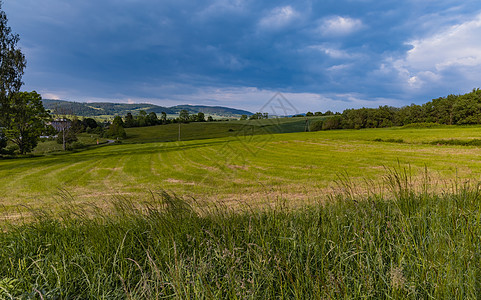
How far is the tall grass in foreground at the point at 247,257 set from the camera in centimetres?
209

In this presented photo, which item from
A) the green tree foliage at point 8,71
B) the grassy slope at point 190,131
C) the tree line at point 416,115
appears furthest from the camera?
the grassy slope at point 190,131

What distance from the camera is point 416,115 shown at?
71.5m

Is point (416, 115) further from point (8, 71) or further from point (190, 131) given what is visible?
point (8, 71)

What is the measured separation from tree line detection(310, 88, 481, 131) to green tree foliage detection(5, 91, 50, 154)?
2972 inches

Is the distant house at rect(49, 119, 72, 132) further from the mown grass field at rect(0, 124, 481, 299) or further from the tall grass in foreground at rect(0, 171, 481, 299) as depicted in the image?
the tall grass in foreground at rect(0, 171, 481, 299)

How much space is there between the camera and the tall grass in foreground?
2.09 m

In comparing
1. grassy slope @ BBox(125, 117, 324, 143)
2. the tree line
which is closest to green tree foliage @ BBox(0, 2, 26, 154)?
grassy slope @ BBox(125, 117, 324, 143)

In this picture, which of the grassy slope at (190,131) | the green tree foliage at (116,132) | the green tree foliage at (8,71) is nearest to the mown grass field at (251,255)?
the green tree foliage at (8,71)

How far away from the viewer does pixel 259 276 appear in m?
2.32

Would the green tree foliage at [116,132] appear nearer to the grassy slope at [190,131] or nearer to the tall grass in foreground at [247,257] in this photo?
the grassy slope at [190,131]

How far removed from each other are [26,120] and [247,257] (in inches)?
1914

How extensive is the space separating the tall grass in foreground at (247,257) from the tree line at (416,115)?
7701 cm

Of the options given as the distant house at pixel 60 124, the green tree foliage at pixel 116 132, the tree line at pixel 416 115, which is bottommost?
the green tree foliage at pixel 116 132

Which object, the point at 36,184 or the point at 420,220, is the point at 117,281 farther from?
the point at 36,184
